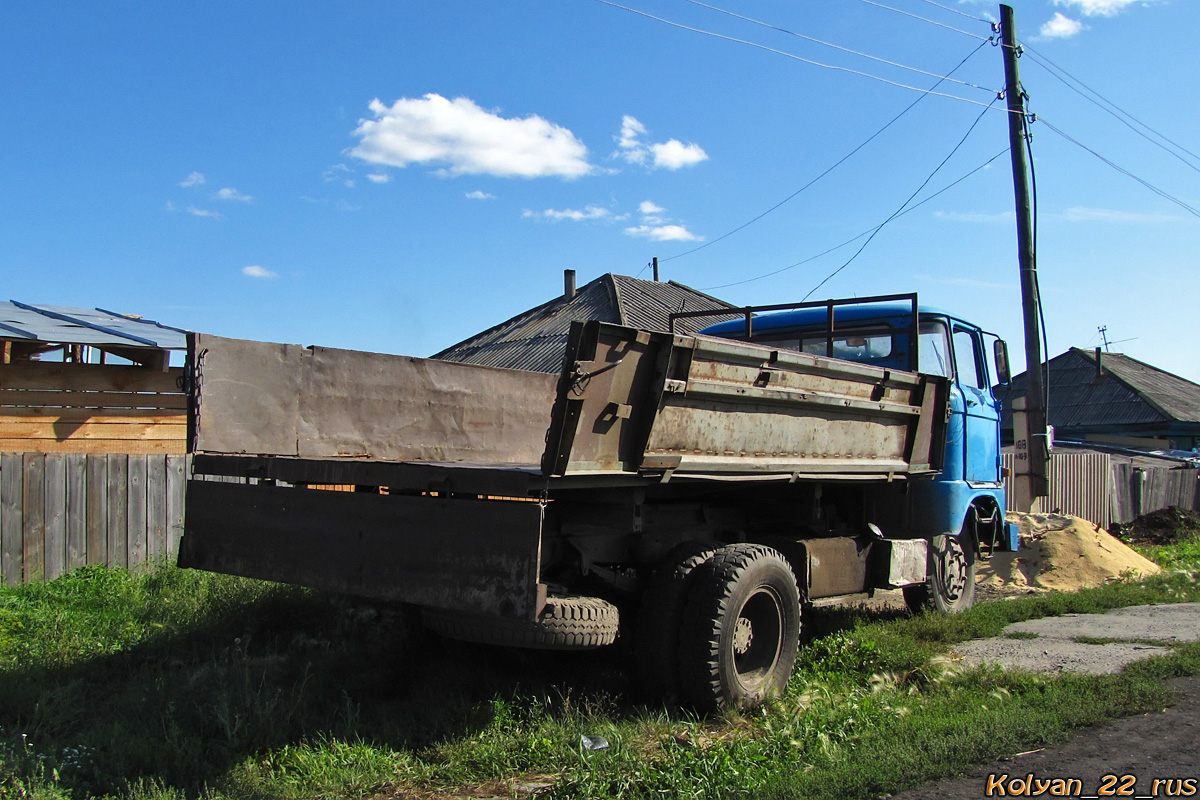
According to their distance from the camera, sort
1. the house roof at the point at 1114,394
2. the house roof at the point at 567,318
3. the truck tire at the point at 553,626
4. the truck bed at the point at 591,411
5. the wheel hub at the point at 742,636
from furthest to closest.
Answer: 1. the house roof at the point at 1114,394
2. the house roof at the point at 567,318
3. the wheel hub at the point at 742,636
4. the truck bed at the point at 591,411
5. the truck tire at the point at 553,626

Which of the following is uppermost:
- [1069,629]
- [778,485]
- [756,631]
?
[778,485]

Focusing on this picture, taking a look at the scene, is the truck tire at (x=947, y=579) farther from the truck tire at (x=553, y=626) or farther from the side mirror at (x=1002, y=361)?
the truck tire at (x=553, y=626)

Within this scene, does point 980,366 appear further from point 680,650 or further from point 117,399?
point 117,399

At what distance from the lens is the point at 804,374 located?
5.02 meters

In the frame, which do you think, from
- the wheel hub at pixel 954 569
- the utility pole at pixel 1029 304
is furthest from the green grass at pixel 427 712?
the utility pole at pixel 1029 304

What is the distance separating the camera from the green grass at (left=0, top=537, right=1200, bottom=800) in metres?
3.64

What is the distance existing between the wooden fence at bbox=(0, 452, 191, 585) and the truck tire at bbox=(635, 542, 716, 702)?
18.7 ft

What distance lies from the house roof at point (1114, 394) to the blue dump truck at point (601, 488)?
30.7 m

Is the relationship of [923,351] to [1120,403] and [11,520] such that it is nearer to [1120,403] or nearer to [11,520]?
[11,520]

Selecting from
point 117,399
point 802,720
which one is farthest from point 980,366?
point 117,399

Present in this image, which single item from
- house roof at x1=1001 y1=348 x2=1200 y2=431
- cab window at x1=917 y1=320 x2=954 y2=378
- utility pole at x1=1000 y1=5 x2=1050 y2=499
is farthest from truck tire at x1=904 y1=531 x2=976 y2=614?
house roof at x1=1001 y1=348 x2=1200 y2=431

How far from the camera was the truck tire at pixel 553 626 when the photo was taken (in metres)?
3.78

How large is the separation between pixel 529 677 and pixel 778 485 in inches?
74.1

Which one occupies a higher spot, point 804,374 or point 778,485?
point 804,374
